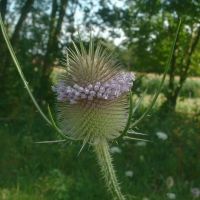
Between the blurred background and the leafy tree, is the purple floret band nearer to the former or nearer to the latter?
the blurred background

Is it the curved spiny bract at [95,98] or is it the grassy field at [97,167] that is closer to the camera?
the curved spiny bract at [95,98]

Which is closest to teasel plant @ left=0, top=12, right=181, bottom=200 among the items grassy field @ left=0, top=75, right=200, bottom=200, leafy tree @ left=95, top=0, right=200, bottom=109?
grassy field @ left=0, top=75, right=200, bottom=200

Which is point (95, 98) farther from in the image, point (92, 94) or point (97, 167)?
point (97, 167)

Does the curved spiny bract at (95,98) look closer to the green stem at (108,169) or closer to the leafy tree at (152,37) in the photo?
the green stem at (108,169)

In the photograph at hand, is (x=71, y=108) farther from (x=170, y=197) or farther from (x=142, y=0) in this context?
(x=142, y=0)

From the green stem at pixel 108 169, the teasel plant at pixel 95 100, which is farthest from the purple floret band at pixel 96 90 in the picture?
the green stem at pixel 108 169

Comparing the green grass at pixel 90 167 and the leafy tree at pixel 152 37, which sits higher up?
the leafy tree at pixel 152 37

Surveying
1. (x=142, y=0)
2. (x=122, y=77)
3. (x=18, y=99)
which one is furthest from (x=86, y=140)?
(x=142, y=0)
